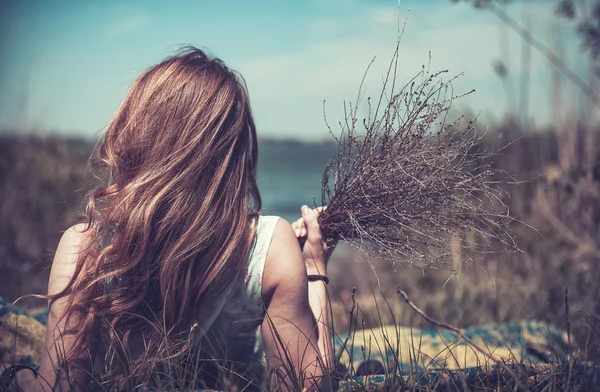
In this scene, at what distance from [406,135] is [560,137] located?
296cm

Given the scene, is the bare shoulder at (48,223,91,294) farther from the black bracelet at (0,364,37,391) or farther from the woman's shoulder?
the woman's shoulder

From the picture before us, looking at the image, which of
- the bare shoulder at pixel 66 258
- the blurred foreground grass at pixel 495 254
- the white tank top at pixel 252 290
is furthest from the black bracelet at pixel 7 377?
the blurred foreground grass at pixel 495 254

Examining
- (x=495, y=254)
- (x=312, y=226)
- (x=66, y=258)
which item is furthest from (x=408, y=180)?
(x=495, y=254)

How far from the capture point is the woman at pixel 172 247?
5.19 ft

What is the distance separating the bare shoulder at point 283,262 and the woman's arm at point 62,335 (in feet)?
1.91

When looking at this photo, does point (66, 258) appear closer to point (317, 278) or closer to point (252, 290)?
point (252, 290)

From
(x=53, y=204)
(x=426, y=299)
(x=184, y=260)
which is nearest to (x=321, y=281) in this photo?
(x=184, y=260)

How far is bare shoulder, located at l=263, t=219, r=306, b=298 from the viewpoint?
1657 mm

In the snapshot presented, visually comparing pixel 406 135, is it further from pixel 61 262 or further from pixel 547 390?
pixel 61 262

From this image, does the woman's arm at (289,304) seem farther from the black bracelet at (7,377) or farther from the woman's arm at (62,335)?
the black bracelet at (7,377)

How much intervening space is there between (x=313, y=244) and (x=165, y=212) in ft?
1.77

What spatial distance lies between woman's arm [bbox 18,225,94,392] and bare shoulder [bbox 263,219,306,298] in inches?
22.9

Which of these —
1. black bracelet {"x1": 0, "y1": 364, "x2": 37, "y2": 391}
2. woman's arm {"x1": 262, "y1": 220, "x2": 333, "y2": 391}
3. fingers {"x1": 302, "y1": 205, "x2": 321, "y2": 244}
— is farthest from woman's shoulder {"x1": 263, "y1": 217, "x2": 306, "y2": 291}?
black bracelet {"x1": 0, "y1": 364, "x2": 37, "y2": 391}

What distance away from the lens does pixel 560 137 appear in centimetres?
416
